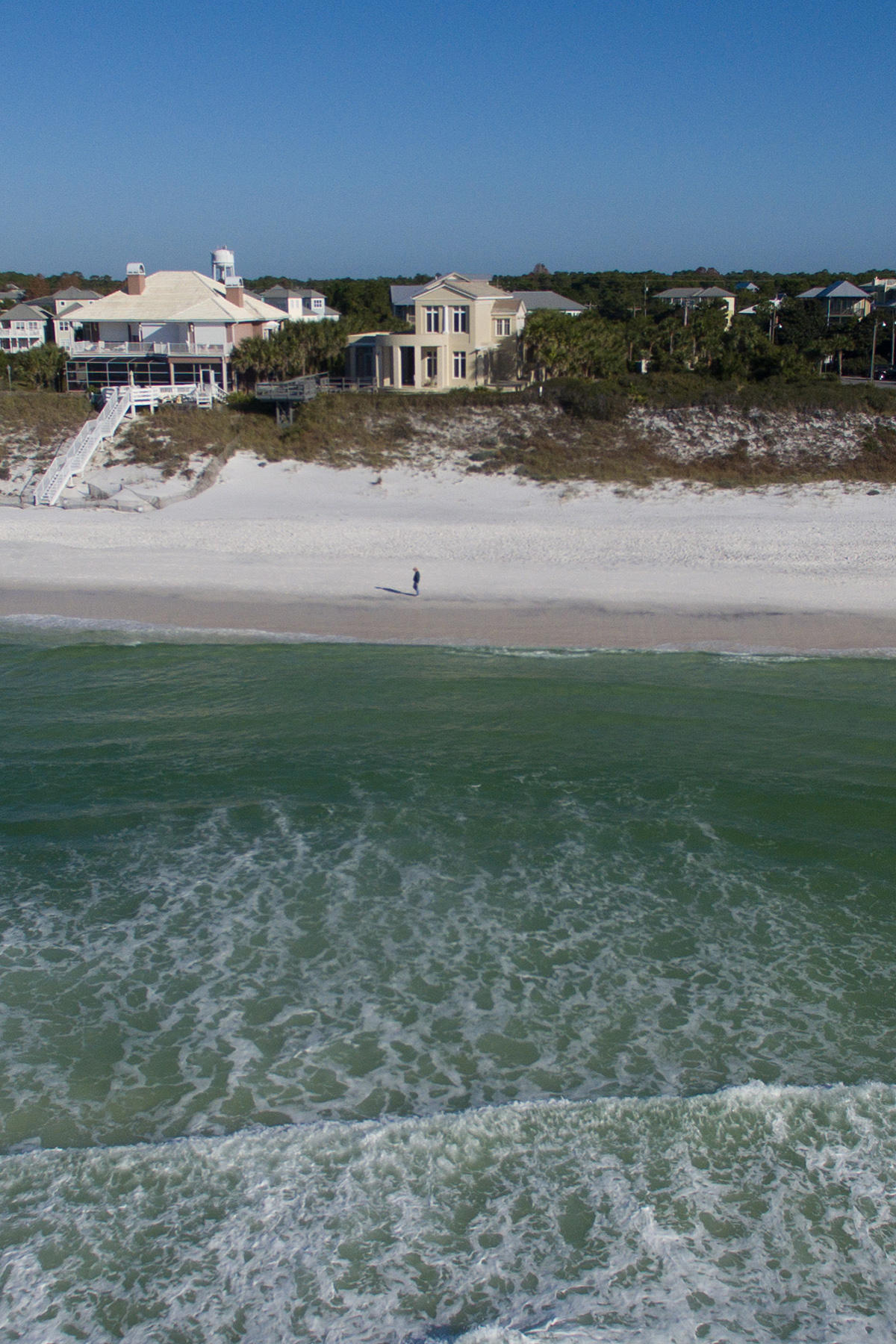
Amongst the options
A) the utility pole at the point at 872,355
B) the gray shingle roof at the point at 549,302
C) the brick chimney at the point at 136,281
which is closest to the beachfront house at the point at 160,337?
the brick chimney at the point at 136,281

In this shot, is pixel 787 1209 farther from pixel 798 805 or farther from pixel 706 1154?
pixel 798 805

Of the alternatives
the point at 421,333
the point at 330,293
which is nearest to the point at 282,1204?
the point at 421,333

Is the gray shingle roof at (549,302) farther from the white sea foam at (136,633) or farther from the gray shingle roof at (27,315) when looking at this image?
the white sea foam at (136,633)

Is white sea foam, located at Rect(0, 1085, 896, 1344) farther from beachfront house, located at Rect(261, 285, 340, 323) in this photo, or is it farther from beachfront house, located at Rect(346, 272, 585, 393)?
beachfront house, located at Rect(261, 285, 340, 323)

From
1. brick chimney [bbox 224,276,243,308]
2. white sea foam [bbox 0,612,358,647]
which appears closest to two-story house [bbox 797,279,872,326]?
brick chimney [bbox 224,276,243,308]

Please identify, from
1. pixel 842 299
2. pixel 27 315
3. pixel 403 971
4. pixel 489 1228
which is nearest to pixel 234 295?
pixel 27 315

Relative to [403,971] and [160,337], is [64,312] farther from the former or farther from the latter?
[403,971]
